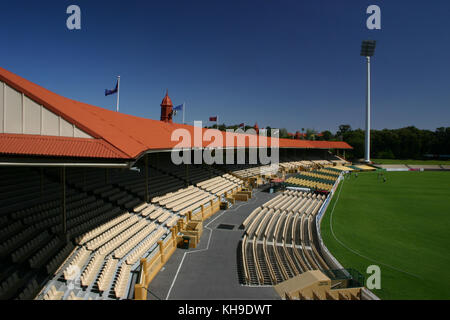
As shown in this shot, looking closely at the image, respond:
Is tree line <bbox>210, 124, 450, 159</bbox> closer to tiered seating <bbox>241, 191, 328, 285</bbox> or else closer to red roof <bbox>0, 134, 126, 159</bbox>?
tiered seating <bbox>241, 191, 328, 285</bbox>

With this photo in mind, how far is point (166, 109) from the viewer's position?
3572 cm

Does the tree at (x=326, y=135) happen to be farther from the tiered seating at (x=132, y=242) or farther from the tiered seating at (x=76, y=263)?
the tiered seating at (x=76, y=263)

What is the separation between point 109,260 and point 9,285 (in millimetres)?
3606

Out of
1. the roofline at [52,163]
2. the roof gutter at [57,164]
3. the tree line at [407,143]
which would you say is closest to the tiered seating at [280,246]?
the roof gutter at [57,164]

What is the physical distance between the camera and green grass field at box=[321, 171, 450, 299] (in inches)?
485

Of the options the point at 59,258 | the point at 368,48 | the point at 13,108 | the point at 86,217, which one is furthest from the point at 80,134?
the point at 368,48

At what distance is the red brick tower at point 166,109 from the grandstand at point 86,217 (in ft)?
49.5

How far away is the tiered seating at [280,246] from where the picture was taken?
1209 cm

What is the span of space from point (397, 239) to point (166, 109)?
29.5 metres

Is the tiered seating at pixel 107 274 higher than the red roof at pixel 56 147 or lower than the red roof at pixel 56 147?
lower

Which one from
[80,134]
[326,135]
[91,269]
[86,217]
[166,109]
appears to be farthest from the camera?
[326,135]

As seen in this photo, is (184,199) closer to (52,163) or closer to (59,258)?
(59,258)

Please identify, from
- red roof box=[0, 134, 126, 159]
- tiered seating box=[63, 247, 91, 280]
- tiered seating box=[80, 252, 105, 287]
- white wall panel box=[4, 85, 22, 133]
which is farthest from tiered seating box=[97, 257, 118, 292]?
white wall panel box=[4, 85, 22, 133]
